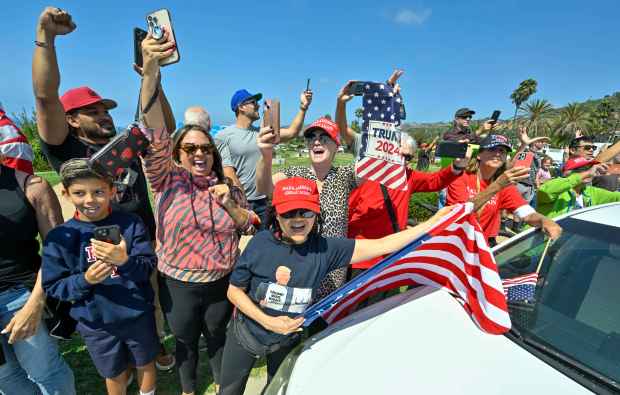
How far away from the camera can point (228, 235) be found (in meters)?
2.13

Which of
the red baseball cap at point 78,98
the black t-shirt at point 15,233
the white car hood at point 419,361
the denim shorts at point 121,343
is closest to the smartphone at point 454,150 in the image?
the white car hood at point 419,361

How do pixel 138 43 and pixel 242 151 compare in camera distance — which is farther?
pixel 242 151

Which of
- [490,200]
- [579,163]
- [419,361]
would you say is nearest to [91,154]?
[419,361]

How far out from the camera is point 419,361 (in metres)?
1.51

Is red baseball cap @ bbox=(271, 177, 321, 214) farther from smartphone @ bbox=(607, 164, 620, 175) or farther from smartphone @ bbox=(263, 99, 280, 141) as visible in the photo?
smartphone @ bbox=(607, 164, 620, 175)

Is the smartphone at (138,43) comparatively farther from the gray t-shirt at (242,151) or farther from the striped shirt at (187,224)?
the gray t-shirt at (242,151)

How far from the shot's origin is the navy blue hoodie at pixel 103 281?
1724 mm

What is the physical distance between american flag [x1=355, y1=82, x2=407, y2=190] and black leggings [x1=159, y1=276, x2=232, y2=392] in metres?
1.43

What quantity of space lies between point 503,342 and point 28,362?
283 cm

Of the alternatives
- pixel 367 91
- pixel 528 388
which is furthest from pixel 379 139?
pixel 528 388

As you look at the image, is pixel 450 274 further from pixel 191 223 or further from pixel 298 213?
pixel 191 223

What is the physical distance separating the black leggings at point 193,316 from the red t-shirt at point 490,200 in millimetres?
2317

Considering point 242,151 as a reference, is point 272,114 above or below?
above

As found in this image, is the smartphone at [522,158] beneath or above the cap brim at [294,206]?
above
